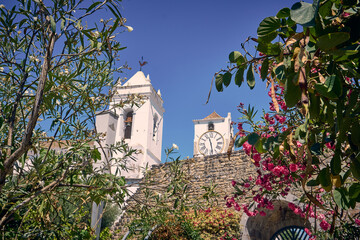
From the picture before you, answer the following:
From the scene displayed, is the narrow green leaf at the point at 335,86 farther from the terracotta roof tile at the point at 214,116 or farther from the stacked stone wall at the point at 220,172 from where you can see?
the terracotta roof tile at the point at 214,116

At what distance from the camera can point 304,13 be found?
878mm

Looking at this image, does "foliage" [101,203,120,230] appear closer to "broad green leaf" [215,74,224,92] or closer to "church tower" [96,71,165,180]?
"church tower" [96,71,165,180]

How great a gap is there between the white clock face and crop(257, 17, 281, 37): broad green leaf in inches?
897

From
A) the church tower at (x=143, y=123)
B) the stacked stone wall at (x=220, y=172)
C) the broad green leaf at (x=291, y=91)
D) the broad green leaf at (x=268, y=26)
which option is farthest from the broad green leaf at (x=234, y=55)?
the church tower at (x=143, y=123)

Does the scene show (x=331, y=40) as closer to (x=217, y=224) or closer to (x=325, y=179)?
(x=325, y=179)

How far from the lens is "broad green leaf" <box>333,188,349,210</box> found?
1.16 metres

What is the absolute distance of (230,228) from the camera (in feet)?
27.3

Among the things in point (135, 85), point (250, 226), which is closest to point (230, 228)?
point (250, 226)

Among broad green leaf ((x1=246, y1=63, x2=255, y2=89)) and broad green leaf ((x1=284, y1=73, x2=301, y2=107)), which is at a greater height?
broad green leaf ((x1=246, y1=63, x2=255, y2=89))

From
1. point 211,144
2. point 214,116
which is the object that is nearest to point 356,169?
point 211,144

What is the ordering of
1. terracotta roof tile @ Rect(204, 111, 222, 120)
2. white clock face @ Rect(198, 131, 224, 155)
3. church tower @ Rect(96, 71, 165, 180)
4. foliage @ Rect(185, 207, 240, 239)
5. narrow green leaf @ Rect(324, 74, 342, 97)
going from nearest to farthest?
narrow green leaf @ Rect(324, 74, 342, 97) < foliage @ Rect(185, 207, 240, 239) < church tower @ Rect(96, 71, 165, 180) < white clock face @ Rect(198, 131, 224, 155) < terracotta roof tile @ Rect(204, 111, 222, 120)

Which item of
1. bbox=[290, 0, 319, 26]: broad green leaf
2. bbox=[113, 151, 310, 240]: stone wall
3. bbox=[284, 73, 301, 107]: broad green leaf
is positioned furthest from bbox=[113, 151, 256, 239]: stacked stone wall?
bbox=[290, 0, 319, 26]: broad green leaf

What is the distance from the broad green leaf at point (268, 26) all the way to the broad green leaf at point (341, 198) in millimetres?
705

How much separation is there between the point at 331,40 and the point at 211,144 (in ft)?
81.0
